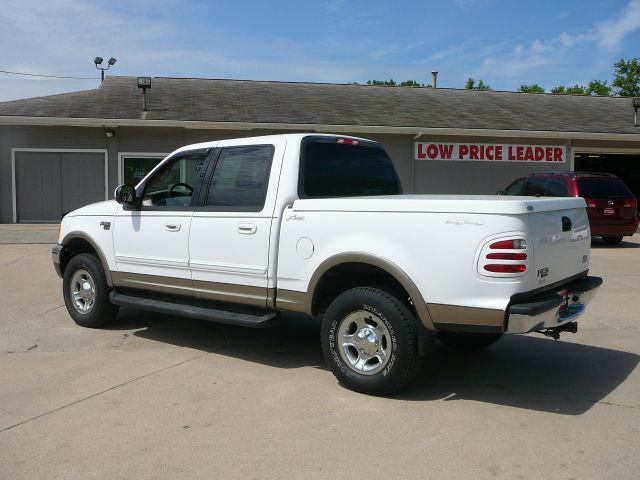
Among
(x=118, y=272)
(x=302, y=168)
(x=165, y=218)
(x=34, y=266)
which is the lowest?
(x=34, y=266)

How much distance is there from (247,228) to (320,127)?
12867mm

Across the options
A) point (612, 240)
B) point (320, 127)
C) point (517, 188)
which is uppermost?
point (320, 127)

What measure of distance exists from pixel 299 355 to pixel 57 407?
2199 millimetres

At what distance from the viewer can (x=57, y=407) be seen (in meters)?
4.35

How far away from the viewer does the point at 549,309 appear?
4070 mm

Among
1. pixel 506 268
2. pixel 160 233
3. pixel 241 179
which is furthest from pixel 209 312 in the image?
pixel 506 268

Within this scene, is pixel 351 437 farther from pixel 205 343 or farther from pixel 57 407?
pixel 205 343

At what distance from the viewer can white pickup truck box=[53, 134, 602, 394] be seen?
4.03 m

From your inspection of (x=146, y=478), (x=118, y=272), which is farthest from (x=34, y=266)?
(x=146, y=478)

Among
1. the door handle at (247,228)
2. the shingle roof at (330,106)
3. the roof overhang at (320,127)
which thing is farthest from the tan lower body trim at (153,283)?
the shingle roof at (330,106)

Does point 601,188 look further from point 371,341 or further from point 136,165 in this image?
point 136,165

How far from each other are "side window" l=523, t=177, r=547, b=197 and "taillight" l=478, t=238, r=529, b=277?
10749 millimetres

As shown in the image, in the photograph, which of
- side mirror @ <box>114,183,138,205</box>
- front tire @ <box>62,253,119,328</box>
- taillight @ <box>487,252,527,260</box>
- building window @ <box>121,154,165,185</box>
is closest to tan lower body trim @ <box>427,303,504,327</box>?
taillight @ <box>487,252,527,260</box>

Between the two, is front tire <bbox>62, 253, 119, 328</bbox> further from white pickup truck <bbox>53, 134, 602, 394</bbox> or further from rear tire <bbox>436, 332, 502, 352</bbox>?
rear tire <bbox>436, 332, 502, 352</bbox>
